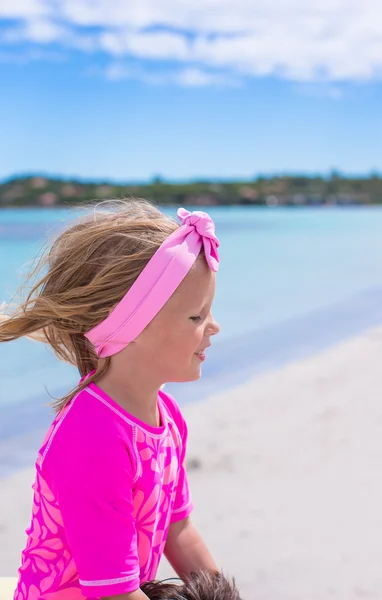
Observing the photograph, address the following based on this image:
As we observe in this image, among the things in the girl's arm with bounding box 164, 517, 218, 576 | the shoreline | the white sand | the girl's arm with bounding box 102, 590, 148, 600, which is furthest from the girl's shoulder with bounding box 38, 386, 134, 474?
the shoreline

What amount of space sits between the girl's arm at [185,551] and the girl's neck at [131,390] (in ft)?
1.08

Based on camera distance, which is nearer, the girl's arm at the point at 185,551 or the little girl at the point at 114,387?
the little girl at the point at 114,387

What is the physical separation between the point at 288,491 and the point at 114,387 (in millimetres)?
1973

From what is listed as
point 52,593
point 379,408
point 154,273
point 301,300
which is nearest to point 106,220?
point 154,273

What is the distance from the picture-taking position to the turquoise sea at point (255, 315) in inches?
210

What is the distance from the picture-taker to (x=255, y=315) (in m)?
9.58

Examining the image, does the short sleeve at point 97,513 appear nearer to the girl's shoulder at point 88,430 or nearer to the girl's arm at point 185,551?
the girl's shoulder at point 88,430

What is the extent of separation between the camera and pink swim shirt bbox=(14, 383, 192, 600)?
1436 millimetres

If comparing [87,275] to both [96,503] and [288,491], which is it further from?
[288,491]

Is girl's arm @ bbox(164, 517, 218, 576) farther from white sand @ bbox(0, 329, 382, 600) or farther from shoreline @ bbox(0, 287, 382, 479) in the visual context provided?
shoreline @ bbox(0, 287, 382, 479)

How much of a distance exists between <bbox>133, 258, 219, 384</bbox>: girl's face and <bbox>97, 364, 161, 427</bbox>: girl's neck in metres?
0.03

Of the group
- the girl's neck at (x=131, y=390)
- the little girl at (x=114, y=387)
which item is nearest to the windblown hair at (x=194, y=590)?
the little girl at (x=114, y=387)

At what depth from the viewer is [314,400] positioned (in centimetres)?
487

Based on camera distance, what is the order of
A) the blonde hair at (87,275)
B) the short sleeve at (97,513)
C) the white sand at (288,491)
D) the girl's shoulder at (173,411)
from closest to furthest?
the short sleeve at (97,513) < the blonde hair at (87,275) < the girl's shoulder at (173,411) < the white sand at (288,491)
